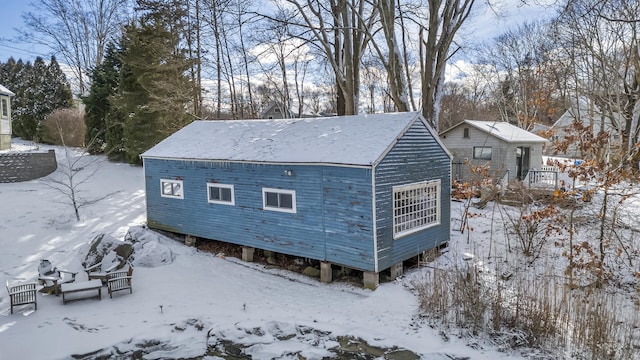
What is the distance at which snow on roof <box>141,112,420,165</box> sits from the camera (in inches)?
358

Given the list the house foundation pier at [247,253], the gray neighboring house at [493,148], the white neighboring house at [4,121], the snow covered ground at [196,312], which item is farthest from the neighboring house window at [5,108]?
the gray neighboring house at [493,148]

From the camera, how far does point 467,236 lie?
12.1 meters

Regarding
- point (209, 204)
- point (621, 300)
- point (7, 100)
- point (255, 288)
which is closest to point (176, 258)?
point (209, 204)

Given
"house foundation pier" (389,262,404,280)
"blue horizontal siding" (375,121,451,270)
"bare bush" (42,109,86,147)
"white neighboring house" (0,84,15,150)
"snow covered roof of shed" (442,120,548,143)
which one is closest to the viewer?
"blue horizontal siding" (375,121,451,270)

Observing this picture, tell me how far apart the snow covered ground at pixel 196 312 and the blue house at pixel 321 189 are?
84 centimetres

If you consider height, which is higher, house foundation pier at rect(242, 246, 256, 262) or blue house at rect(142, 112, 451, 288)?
blue house at rect(142, 112, 451, 288)

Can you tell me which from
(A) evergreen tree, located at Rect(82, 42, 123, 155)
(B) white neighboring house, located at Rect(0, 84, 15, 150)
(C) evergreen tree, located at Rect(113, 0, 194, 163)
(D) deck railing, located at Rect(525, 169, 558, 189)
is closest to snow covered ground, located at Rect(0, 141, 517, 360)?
(C) evergreen tree, located at Rect(113, 0, 194, 163)

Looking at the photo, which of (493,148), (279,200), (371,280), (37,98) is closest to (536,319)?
(371,280)

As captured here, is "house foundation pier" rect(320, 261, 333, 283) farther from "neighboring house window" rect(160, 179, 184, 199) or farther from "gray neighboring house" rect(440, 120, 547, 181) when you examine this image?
"gray neighboring house" rect(440, 120, 547, 181)

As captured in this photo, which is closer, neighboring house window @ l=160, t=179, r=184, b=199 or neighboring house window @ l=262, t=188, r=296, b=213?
neighboring house window @ l=262, t=188, r=296, b=213

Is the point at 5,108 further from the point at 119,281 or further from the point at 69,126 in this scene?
the point at 119,281

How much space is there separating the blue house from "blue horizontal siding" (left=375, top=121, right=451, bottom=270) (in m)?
0.02

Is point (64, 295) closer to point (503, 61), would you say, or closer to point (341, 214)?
point (341, 214)

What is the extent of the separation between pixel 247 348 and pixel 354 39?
12.8 meters
